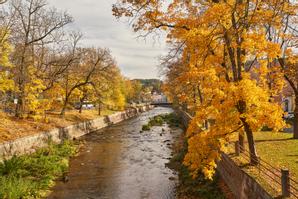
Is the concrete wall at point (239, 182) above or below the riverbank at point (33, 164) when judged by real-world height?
above

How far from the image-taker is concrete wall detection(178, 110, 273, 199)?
10914mm

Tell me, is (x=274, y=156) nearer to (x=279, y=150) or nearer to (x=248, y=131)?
(x=279, y=150)

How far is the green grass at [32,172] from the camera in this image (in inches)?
619

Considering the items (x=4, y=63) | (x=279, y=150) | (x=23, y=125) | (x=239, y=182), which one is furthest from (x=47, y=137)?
(x=239, y=182)

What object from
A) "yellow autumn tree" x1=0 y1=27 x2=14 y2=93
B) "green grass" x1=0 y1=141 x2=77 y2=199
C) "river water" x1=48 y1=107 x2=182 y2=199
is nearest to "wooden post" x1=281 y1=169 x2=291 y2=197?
"river water" x1=48 y1=107 x2=182 y2=199

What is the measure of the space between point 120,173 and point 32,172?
18.4ft

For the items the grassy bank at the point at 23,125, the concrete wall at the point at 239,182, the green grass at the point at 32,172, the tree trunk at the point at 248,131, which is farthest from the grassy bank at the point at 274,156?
the grassy bank at the point at 23,125

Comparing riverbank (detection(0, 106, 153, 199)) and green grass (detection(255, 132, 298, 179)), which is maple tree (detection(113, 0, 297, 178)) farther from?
riverbank (detection(0, 106, 153, 199))

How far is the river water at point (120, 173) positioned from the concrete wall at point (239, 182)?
305 centimetres

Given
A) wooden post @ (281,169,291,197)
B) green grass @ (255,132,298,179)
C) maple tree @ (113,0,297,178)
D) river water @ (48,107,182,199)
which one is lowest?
river water @ (48,107,182,199)

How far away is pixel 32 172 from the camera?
19969 mm

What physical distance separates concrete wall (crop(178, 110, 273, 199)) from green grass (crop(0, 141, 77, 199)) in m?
9.53

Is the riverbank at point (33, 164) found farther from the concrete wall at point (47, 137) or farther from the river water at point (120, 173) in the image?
the river water at point (120, 173)

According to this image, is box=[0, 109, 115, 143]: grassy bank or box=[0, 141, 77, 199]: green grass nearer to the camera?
box=[0, 141, 77, 199]: green grass
